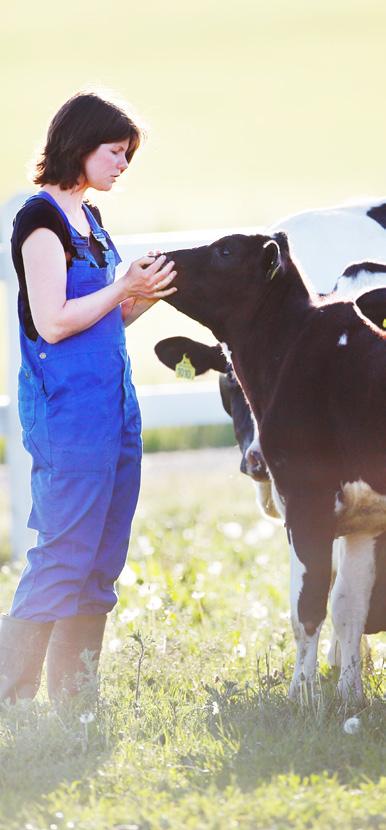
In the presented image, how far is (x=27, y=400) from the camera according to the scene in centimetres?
444

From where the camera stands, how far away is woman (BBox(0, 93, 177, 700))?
4336 millimetres

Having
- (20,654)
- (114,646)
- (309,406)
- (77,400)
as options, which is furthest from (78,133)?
(114,646)

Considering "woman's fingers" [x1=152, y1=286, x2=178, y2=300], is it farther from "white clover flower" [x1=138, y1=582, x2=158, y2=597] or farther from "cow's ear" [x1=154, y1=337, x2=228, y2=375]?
"white clover flower" [x1=138, y1=582, x2=158, y2=597]

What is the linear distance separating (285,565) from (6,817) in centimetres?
365

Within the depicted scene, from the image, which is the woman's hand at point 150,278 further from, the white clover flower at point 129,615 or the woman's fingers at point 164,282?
the white clover flower at point 129,615

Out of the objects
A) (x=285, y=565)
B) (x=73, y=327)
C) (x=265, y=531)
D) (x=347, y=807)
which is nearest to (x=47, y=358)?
(x=73, y=327)

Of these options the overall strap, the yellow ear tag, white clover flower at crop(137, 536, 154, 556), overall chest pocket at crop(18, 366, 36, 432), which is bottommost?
white clover flower at crop(137, 536, 154, 556)

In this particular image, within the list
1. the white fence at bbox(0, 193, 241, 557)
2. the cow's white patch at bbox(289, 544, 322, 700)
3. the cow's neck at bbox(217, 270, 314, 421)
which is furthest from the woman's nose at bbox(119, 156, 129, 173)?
the white fence at bbox(0, 193, 241, 557)

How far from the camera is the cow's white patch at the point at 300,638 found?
4570 mm

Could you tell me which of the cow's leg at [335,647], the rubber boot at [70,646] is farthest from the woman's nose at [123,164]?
the cow's leg at [335,647]

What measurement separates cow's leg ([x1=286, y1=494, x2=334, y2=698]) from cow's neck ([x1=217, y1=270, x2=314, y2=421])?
1.30 feet

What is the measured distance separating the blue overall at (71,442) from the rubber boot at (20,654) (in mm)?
44

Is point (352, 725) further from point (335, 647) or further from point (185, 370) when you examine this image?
point (185, 370)

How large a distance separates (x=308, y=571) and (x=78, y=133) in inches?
62.0
